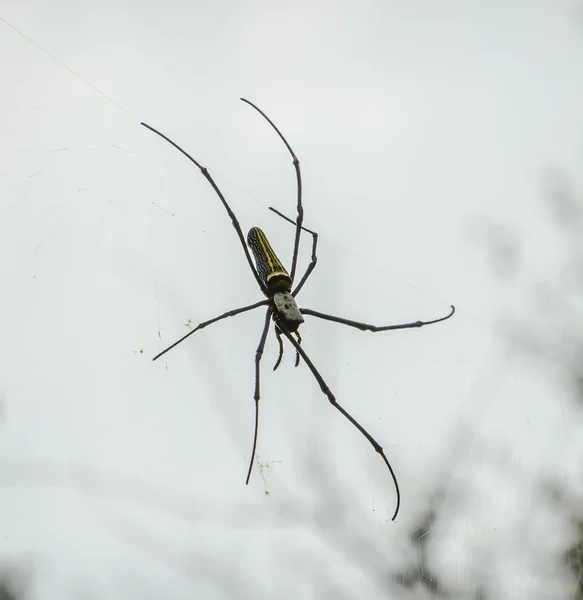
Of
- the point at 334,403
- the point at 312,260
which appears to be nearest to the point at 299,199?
the point at 312,260

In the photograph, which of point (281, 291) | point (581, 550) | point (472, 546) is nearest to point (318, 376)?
point (281, 291)

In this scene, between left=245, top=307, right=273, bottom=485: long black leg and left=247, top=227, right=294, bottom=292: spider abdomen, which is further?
left=247, top=227, right=294, bottom=292: spider abdomen

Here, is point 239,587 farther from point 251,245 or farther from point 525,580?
point 251,245

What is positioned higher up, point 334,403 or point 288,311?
point 288,311

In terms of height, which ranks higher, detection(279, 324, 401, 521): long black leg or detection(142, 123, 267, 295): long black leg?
detection(142, 123, 267, 295): long black leg

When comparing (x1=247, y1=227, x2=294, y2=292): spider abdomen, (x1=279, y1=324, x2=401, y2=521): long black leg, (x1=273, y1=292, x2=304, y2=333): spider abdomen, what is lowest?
(x1=279, y1=324, x2=401, y2=521): long black leg

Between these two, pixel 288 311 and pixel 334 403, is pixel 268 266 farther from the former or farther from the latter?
pixel 334 403

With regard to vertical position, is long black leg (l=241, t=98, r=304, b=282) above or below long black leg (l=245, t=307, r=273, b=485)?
above
